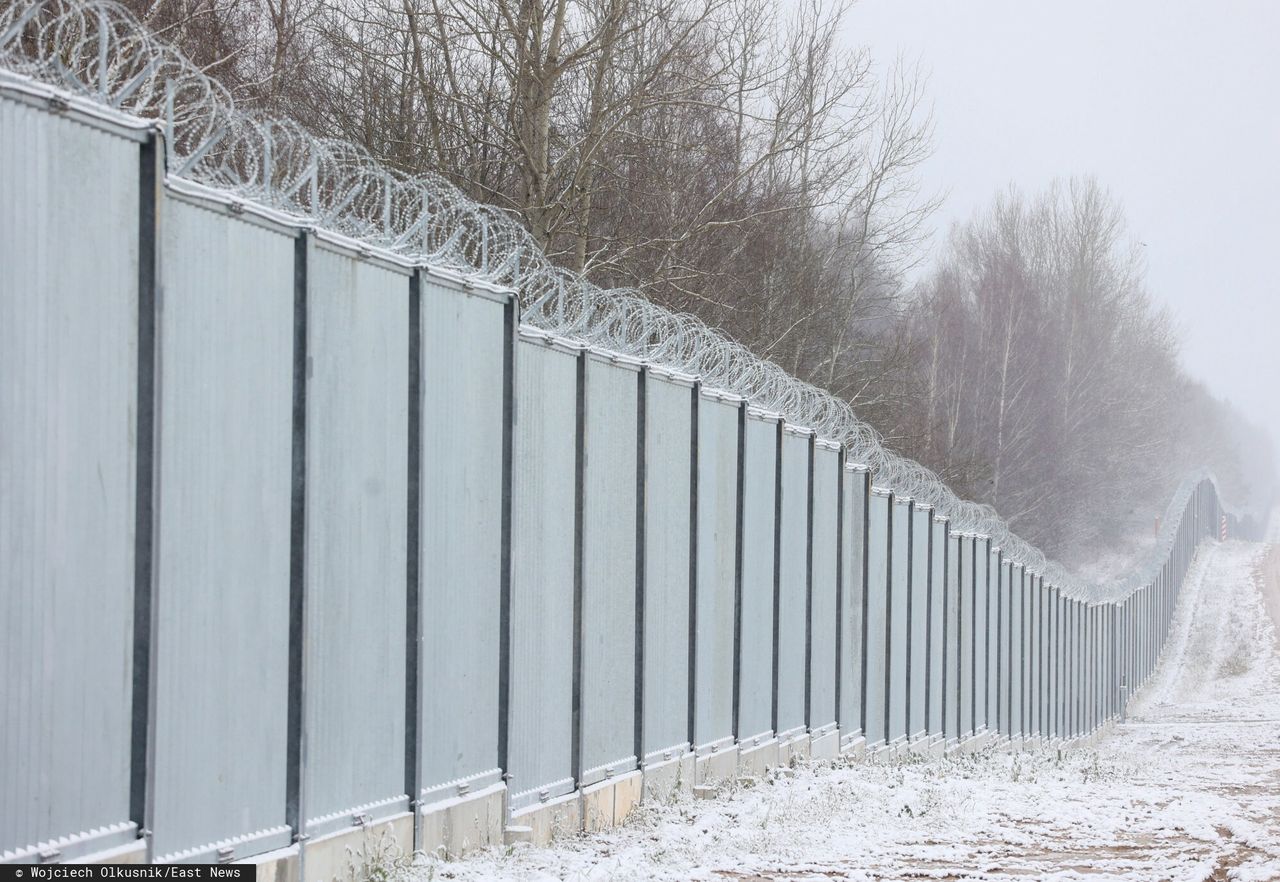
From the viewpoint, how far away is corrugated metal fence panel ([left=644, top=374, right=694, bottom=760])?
11.1 metres

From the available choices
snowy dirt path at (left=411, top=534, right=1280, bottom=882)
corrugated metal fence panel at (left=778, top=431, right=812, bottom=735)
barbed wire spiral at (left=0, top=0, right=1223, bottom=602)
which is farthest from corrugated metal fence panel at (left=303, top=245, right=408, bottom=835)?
corrugated metal fence panel at (left=778, top=431, right=812, bottom=735)

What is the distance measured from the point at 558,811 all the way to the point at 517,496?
1.97 metres

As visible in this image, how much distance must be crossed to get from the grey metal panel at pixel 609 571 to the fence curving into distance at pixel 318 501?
3 centimetres

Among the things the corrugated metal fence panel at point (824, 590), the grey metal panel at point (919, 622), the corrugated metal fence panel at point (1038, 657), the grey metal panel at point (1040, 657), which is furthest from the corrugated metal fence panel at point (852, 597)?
the grey metal panel at point (1040, 657)

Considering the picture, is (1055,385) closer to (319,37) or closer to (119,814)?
(319,37)

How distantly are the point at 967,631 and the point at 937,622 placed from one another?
2.21 m

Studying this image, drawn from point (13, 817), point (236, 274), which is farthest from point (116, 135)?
point (13, 817)

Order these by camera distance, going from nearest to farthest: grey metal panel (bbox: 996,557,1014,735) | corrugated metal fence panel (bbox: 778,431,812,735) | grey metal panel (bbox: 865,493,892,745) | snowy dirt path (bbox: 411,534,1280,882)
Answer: snowy dirt path (bbox: 411,534,1280,882) → corrugated metal fence panel (bbox: 778,431,812,735) → grey metal panel (bbox: 865,493,892,745) → grey metal panel (bbox: 996,557,1014,735)

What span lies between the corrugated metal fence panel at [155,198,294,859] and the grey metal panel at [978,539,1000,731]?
62.7 feet

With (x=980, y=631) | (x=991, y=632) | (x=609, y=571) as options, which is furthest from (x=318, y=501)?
(x=991, y=632)

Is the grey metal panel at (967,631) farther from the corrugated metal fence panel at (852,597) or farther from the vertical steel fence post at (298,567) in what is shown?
the vertical steel fence post at (298,567)

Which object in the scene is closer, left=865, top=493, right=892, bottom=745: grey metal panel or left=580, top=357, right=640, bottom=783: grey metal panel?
left=580, top=357, right=640, bottom=783: grey metal panel

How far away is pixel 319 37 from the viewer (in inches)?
1060

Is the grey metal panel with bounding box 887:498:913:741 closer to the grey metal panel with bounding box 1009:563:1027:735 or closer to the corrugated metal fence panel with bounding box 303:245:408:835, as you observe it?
the grey metal panel with bounding box 1009:563:1027:735
